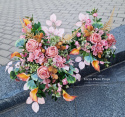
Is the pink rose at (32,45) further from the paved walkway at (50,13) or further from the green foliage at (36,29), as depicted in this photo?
the paved walkway at (50,13)

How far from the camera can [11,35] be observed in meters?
3.88

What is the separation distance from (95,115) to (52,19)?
127cm

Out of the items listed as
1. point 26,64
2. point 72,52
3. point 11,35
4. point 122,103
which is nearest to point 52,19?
point 72,52

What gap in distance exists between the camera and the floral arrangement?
1570 mm

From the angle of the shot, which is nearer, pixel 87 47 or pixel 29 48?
pixel 29 48

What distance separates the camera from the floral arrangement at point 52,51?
157cm

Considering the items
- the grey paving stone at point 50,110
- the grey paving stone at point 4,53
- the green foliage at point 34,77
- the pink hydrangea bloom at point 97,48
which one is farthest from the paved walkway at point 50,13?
the pink hydrangea bloom at point 97,48

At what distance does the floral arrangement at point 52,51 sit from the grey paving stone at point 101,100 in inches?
11.1

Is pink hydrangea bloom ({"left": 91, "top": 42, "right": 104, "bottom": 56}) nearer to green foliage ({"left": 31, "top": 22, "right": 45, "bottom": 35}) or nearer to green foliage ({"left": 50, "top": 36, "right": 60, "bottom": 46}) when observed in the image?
green foliage ({"left": 50, "top": 36, "right": 60, "bottom": 46})

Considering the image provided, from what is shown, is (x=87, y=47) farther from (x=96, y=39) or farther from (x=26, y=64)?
(x=26, y=64)

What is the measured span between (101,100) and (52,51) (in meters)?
1.02

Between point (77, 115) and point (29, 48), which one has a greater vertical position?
point (29, 48)

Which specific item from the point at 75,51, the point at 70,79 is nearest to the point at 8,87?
the point at 70,79

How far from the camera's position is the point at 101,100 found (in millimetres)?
2012
